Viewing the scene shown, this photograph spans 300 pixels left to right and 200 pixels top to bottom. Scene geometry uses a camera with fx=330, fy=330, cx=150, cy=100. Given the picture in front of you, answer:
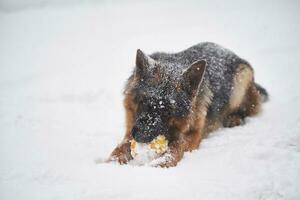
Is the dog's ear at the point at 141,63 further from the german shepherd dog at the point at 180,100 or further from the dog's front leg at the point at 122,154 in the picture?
the dog's front leg at the point at 122,154

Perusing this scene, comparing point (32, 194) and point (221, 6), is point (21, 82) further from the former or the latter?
point (221, 6)

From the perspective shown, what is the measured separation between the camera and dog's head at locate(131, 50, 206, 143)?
4.45 meters

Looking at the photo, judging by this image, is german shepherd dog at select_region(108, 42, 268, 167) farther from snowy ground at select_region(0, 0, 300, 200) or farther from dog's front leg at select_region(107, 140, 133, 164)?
snowy ground at select_region(0, 0, 300, 200)

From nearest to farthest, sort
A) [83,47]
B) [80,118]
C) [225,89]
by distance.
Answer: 1. [225,89]
2. [80,118]
3. [83,47]

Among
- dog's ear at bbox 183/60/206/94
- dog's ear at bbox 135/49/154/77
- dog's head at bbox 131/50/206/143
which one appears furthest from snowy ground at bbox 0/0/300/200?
dog's ear at bbox 135/49/154/77

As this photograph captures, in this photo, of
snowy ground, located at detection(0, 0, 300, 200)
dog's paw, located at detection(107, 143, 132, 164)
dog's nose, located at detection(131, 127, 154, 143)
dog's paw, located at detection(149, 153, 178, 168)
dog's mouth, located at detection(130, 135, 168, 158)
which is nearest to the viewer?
snowy ground, located at detection(0, 0, 300, 200)

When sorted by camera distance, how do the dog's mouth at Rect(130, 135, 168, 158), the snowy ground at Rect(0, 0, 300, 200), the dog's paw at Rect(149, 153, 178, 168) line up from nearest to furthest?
the snowy ground at Rect(0, 0, 300, 200) → the dog's paw at Rect(149, 153, 178, 168) → the dog's mouth at Rect(130, 135, 168, 158)

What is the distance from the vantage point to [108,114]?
7.27 meters

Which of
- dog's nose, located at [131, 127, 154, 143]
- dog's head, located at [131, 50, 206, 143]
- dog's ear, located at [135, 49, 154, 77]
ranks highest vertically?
dog's ear, located at [135, 49, 154, 77]

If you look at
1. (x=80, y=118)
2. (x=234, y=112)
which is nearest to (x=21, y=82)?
(x=80, y=118)

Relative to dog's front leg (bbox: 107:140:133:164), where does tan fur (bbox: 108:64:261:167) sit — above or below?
above

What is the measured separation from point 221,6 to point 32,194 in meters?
15.8

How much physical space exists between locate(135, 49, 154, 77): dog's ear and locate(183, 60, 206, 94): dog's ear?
1.90 ft

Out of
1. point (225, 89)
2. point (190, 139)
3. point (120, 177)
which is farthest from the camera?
point (225, 89)
